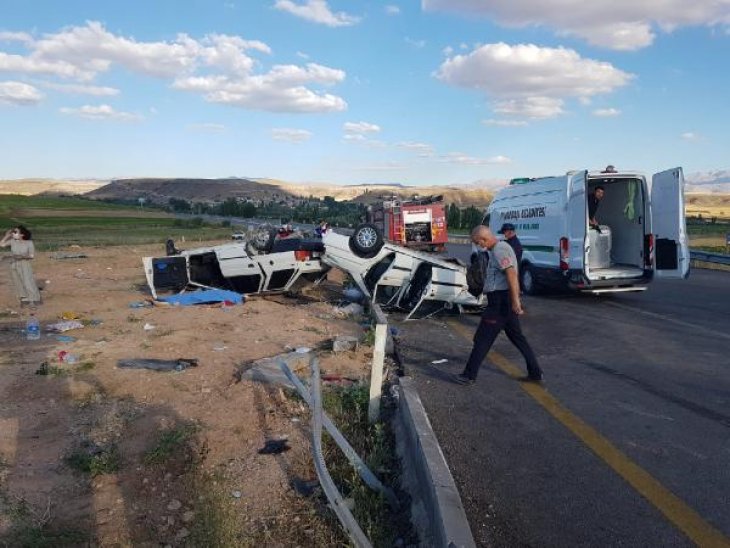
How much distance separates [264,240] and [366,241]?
2260 mm

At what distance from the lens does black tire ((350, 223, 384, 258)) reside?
10211mm

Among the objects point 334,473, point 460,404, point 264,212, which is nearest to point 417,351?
point 460,404

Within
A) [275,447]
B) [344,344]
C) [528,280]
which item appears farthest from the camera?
[528,280]

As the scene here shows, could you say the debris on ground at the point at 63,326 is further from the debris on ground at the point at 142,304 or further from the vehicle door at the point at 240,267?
the vehicle door at the point at 240,267

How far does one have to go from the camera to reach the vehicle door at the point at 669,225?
10.6 metres

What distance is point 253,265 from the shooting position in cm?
1132

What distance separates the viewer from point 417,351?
7746 mm

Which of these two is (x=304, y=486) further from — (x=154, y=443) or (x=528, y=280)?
(x=528, y=280)

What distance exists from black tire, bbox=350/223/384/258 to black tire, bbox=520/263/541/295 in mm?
4093

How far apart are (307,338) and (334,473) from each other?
4088 millimetres

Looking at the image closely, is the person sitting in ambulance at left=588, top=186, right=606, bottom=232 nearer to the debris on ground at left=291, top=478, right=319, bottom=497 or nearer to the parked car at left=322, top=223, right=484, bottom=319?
the parked car at left=322, top=223, right=484, bottom=319

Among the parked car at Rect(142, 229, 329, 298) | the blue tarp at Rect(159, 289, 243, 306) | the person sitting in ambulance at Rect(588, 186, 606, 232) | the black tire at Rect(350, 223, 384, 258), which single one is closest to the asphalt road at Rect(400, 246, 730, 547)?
the black tire at Rect(350, 223, 384, 258)

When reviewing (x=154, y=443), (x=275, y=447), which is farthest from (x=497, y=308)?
(x=154, y=443)

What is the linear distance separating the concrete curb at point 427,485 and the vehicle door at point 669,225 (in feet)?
25.5
